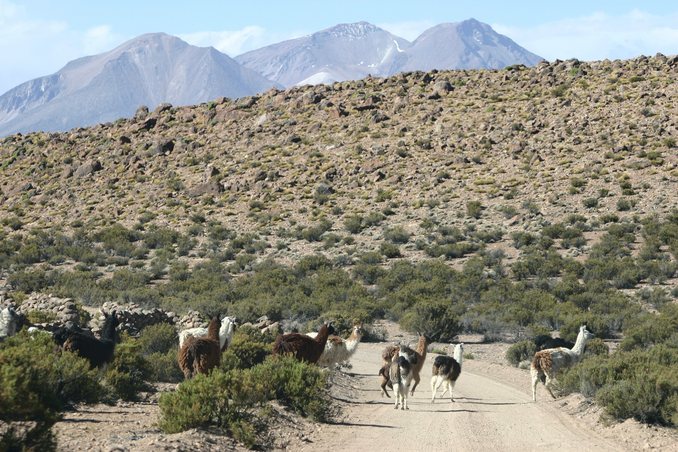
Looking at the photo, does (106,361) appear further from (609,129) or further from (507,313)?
(609,129)

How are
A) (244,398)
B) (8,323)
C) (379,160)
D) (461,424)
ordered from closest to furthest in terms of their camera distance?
1. (244,398)
2. (461,424)
3. (8,323)
4. (379,160)

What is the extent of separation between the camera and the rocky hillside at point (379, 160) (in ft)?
160

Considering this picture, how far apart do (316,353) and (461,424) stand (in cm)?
364

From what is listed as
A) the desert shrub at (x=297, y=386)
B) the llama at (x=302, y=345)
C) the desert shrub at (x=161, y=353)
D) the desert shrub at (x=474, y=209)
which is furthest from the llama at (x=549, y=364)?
the desert shrub at (x=474, y=209)

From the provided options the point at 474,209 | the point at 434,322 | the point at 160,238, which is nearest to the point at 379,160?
the point at 474,209

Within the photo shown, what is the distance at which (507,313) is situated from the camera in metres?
29.0

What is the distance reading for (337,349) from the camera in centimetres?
1788

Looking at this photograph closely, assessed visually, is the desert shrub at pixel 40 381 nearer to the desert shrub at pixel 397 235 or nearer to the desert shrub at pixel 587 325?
the desert shrub at pixel 587 325

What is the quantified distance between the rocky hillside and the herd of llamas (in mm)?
24954

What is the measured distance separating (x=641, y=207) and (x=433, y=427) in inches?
1387

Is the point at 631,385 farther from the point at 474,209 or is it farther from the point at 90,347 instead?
the point at 474,209

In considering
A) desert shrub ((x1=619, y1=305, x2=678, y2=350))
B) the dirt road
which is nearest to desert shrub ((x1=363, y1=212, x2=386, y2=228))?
desert shrub ((x1=619, y1=305, x2=678, y2=350))

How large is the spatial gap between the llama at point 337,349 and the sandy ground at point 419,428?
1.82 ft

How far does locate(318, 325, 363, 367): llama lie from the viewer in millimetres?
17609
